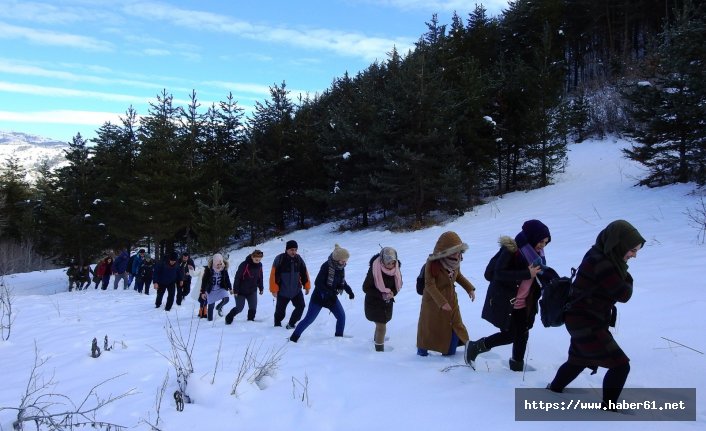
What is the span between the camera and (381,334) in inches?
253

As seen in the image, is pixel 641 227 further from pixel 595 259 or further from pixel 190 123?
pixel 190 123

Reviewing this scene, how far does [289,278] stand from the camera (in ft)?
26.1

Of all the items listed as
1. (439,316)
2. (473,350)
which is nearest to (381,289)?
(439,316)

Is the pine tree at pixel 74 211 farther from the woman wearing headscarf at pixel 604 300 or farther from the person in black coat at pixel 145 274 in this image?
the woman wearing headscarf at pixel 604 300

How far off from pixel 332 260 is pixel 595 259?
4156 mm

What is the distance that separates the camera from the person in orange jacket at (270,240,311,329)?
793 cm

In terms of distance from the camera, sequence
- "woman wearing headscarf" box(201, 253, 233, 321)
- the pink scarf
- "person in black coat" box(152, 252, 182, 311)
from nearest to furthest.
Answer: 1. the pink scarf
2. "woman wearing headscarf" box(201, 253, 233, 321)
3. "person in black coat" box(152, 252, 182, 311)

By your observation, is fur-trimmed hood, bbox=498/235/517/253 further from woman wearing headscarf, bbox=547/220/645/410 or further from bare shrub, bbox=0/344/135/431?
bare shrub, bbox=0/344/135/431

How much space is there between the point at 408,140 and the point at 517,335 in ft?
50.5

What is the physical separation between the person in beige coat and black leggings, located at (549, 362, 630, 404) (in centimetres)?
162

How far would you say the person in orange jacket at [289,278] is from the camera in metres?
7.93

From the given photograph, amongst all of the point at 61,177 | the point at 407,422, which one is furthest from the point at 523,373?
the point at 61,177

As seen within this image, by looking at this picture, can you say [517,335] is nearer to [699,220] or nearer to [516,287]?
[516,287]

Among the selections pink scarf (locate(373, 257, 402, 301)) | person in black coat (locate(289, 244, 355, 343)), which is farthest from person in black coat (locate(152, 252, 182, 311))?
pink scarf (locate(373, 257, 402, 301))
